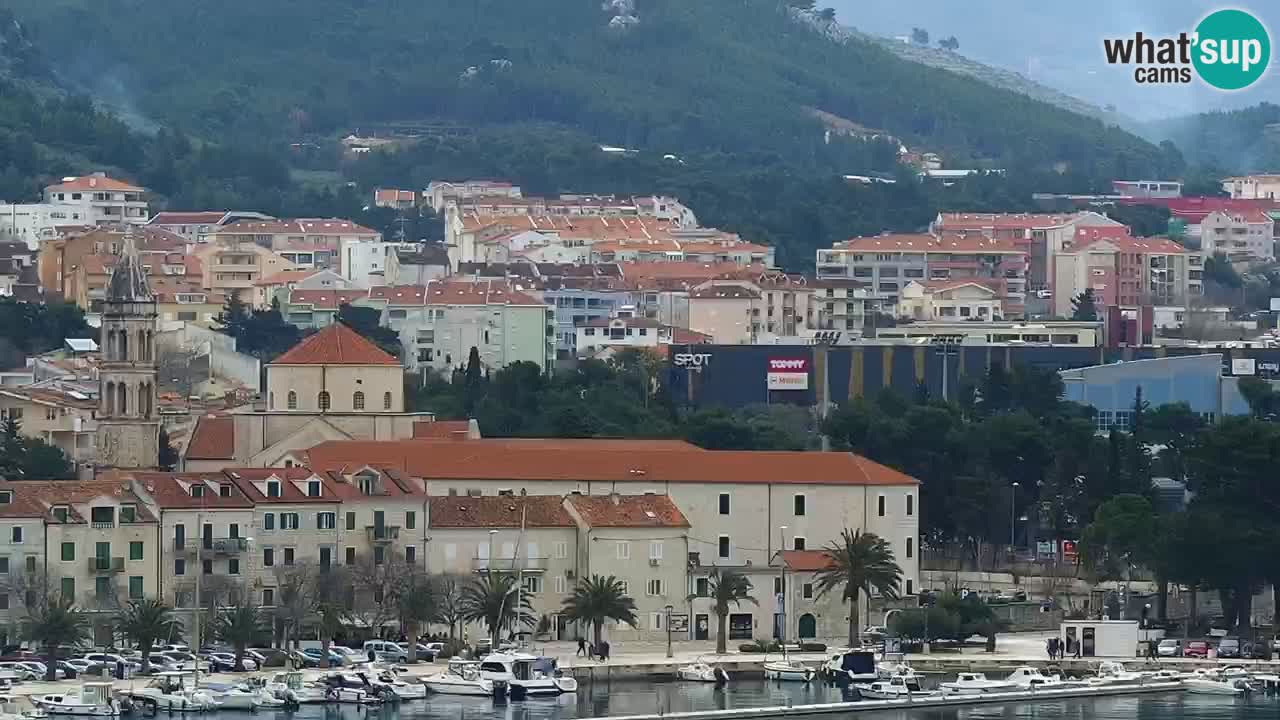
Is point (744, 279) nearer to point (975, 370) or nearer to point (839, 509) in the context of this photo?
point (975, 370)

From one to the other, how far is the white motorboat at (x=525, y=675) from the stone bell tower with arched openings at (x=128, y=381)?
1544 centimetres

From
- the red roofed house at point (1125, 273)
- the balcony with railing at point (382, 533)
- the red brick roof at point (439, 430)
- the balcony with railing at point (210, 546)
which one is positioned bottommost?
the balcony with railing at point (210, 546)

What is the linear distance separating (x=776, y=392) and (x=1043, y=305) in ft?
135

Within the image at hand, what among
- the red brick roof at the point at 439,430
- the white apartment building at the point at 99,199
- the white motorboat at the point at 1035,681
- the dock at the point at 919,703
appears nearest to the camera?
the dock at the point at 919,703

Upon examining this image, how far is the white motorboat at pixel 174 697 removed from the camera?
6581 centimetres

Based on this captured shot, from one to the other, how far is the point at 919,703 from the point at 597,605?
24.7ft

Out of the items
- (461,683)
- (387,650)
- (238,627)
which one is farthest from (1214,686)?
(238,627)

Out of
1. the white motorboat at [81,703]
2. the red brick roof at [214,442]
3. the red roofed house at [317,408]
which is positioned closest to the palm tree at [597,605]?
the white motorboat at [81,703]

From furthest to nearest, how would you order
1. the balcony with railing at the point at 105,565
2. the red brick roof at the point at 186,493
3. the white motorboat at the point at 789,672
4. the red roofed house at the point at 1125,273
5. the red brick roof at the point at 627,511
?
1. the red roofed house at the point at 1125,273
2. the red brick roof at the point at 627,511
3. the red brick roof at the point at 186,493
4. the balcony with railing at the point at 105,565
5. the white motorboat at the point at 789,672

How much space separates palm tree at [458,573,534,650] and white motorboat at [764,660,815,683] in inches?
189

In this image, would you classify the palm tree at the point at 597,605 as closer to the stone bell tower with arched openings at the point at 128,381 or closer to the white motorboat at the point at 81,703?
the white motorboat at the point at 81,703

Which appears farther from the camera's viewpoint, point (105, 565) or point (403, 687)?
point (105, 565)

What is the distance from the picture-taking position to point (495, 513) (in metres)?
77.6

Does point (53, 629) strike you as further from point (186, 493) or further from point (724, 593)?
point (724, 593)
